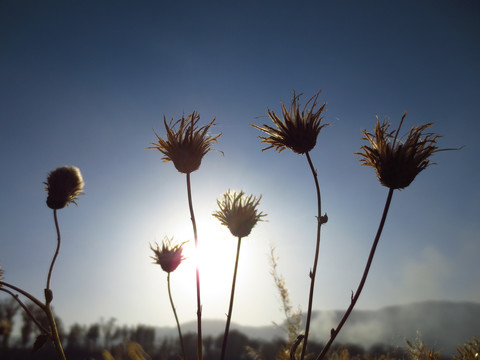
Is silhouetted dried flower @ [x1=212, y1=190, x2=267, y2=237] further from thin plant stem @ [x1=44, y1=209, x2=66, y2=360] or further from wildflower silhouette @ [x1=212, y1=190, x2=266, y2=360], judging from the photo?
thin plant stem @ [x1=44, y1=209, x2=66, y2=360]

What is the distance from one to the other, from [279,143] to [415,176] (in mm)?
823

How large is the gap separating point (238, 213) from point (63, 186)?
1517mm

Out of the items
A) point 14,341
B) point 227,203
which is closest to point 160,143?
point 227,203

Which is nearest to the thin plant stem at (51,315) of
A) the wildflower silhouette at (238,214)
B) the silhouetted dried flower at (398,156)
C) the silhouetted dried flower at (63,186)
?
the silhouetted dried flower at (63,186)

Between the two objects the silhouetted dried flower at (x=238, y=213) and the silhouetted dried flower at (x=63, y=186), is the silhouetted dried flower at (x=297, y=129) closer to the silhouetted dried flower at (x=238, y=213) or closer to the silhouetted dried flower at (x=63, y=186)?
the silhouetted dried flower at (x=238, y=213)

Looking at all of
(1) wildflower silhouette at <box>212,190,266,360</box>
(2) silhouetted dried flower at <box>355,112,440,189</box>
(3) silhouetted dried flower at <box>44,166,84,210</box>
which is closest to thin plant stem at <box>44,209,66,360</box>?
(3) silhouetted dried flower at <box>44,166,84,210</box>

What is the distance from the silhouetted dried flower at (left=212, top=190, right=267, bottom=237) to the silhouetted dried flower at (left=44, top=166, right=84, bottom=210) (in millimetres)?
1287

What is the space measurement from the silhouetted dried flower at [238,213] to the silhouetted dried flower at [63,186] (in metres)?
1.29

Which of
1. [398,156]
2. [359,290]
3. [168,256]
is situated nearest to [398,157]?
[398,156]

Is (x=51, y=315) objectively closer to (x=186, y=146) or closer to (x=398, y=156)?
(x=186, y=146)

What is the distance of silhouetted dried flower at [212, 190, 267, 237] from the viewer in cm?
194

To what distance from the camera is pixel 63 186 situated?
240cm

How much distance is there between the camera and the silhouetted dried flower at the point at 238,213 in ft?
6.37

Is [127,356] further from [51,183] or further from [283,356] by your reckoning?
[51,183]
